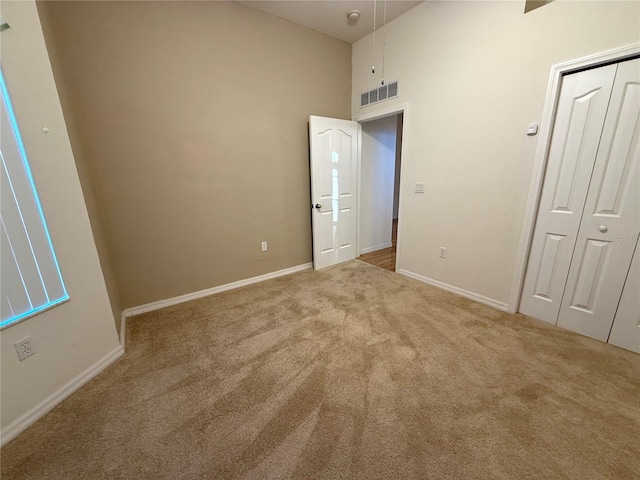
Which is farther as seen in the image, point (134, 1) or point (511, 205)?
point (511, 205)

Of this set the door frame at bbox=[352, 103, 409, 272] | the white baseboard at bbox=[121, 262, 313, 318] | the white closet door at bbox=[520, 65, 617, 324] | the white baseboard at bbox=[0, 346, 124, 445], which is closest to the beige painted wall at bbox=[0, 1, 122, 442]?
the white baseboard at bbox=[0, 346, 124, 445]

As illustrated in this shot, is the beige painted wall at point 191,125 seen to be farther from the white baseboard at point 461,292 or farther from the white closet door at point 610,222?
the white closet door at point 610,222

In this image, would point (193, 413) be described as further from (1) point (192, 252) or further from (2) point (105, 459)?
(1) point (192, 252)

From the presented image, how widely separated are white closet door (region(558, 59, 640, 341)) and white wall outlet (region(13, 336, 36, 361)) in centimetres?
370

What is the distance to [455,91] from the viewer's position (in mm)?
2426

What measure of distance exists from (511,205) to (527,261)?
52 centimetres

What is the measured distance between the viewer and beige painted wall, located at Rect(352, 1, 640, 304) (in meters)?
1.83

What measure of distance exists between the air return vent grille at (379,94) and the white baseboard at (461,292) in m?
2.16

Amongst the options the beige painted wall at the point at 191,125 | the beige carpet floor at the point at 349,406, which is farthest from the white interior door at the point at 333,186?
the beige carpet floor at the point at 349,406

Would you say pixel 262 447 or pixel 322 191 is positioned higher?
pixel 322 191

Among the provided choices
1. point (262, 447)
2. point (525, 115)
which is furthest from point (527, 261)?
point (262, 447)

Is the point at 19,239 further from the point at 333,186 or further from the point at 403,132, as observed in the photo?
the point at 403,132

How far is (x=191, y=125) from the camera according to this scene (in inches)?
96.4

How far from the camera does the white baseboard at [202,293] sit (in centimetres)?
246
